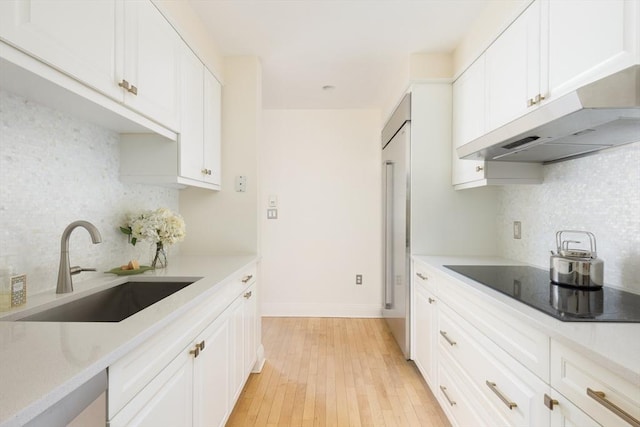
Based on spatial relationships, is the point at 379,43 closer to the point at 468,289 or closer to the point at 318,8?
the point at 318,8

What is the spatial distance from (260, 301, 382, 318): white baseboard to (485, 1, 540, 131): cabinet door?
2441mm

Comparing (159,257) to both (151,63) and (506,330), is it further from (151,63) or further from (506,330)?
(506,330)

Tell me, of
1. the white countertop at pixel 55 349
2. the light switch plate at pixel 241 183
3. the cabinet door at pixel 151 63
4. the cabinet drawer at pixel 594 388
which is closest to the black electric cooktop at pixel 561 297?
the cabinet drawer at pixel 594 388

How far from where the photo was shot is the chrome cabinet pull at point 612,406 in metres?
0.66

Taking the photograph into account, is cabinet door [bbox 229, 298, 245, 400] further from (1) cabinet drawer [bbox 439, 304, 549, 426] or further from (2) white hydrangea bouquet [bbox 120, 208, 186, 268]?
(1) cabinet drawer [bbox 439, 304, 549, 426]

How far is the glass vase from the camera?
69.6 inches

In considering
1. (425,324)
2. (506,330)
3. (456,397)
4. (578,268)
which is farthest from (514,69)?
(456,397)

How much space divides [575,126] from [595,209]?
59 cm

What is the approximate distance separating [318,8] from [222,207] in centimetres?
152

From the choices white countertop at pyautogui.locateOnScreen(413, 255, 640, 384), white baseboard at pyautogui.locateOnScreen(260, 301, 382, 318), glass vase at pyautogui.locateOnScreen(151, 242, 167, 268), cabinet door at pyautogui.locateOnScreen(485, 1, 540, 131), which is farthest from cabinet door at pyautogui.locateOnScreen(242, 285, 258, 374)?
cabinet door at pyautogui.locateOnScreen(485, 1, 540, 131)

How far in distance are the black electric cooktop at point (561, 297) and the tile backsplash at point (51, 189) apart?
186cm

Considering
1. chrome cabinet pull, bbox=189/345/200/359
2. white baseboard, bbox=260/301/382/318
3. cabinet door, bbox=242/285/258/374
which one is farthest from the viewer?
white baseboard, bbox=260/301/382/318

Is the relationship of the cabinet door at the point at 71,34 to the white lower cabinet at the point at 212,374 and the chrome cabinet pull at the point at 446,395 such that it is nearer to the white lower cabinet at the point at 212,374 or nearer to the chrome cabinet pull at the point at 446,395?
the white lower cabinet at the point at 212,374

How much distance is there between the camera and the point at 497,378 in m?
1.19
